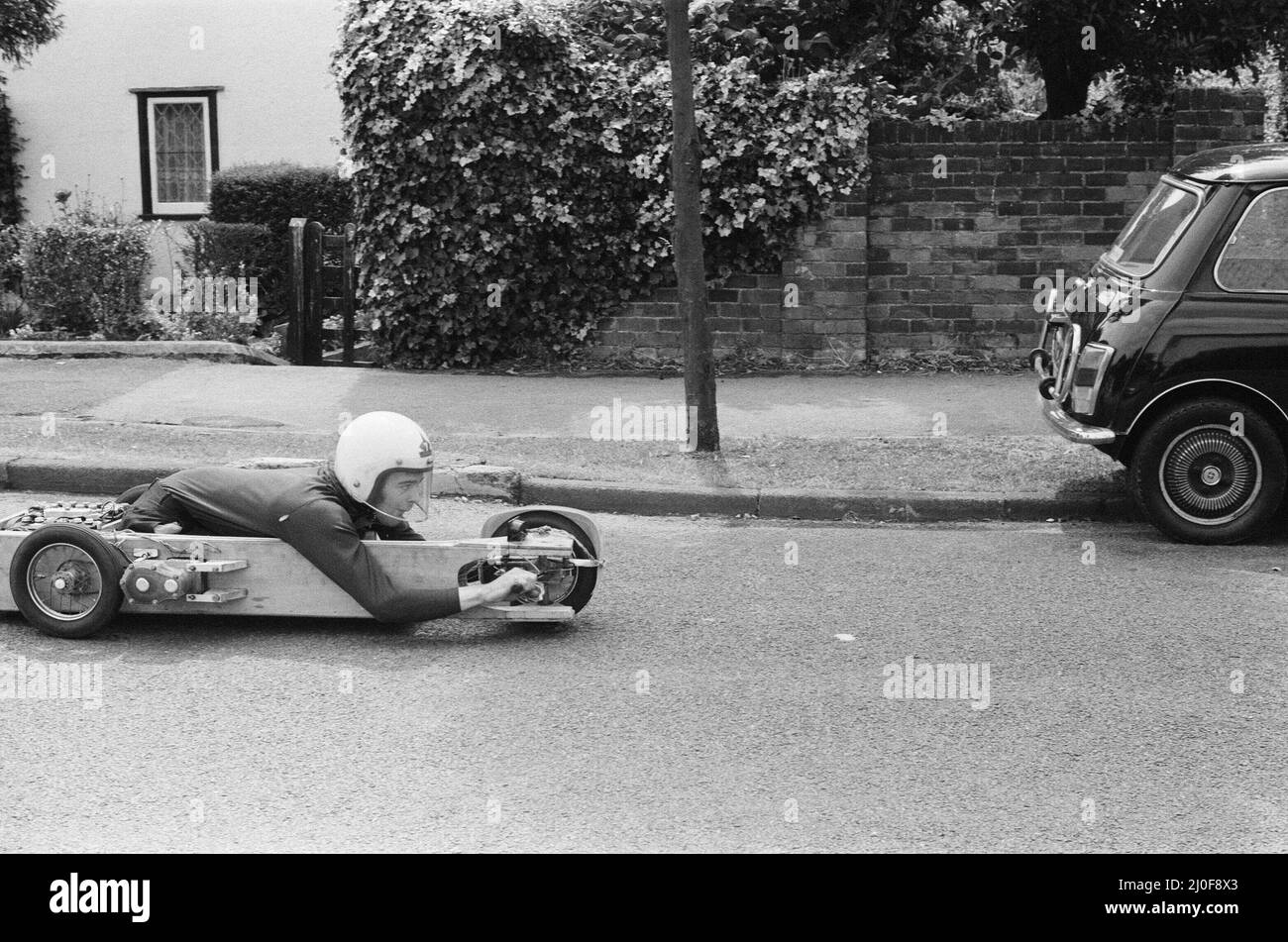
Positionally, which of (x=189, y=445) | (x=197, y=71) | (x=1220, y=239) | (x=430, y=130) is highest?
(x=197, y=71)

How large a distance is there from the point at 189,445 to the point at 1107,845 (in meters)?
6.57

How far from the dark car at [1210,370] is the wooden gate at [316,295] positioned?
23.9 ft

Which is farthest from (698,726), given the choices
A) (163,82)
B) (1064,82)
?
(163,82)

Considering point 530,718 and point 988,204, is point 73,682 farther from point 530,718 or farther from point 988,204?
point 988,204

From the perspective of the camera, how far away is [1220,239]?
25.8 ft

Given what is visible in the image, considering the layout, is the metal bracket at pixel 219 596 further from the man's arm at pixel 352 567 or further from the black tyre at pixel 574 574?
the black tyre at pixel 574 574

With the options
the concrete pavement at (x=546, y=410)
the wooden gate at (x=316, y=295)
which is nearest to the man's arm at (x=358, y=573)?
the concrete pavement at (x=546, y=410)

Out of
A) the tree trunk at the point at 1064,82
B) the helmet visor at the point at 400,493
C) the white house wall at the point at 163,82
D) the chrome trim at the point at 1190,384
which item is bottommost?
the helmet visor at the point at 400,493

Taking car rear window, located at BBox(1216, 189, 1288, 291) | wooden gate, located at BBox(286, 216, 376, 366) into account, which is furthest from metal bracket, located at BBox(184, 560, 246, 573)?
wooden gate, located at BBox(286, 216, 376, 366)

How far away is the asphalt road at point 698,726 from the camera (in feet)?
13.8

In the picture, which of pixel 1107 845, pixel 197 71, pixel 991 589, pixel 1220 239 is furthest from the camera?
pixel 197 71

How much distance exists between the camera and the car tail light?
7953 mm

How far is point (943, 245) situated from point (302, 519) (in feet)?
26.9

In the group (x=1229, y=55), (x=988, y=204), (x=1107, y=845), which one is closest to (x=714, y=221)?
(x=988, y=204)
